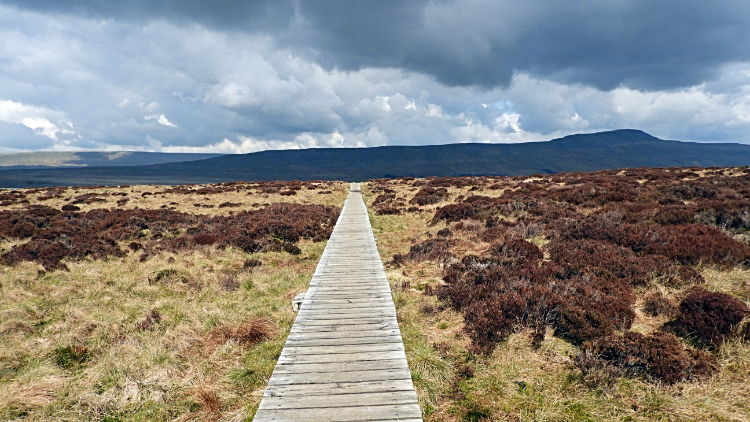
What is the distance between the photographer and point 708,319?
551 cm

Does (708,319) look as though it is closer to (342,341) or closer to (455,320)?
(455,320)

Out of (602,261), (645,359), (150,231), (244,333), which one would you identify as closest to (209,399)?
(244,333)

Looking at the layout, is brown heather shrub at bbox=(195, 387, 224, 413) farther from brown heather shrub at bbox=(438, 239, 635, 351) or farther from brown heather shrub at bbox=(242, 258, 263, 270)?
brown heather shrub at bbox=(242, 258, 263, 270)

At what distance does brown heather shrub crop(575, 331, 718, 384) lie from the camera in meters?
4.61

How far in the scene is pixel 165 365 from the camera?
5.65 metres

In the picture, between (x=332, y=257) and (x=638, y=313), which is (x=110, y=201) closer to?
(x=332, y=257)

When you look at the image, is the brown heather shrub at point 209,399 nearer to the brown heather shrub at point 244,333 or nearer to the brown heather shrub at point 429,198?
the brown heather shrub at point 244,333

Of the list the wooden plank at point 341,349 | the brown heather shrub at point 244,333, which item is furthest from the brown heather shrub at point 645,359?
the brown heather shrub at point 244,333

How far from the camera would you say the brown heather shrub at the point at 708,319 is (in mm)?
5266

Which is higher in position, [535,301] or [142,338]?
[535,301]

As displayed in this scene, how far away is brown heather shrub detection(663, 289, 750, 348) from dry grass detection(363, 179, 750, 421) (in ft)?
0.77

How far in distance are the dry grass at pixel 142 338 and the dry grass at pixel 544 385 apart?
2890 mm

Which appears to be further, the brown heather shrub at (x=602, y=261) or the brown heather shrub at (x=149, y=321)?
the brown heather shrub at (x=602, y=261)

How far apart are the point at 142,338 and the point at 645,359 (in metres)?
9.48
